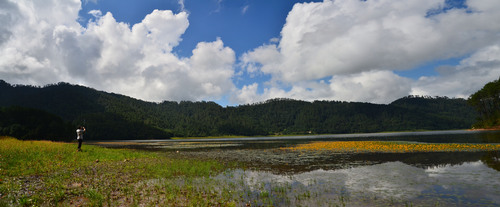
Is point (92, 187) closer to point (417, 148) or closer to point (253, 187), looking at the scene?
point (253, 187)

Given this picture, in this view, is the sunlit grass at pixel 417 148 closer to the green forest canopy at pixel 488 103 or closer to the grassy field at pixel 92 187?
the grassy field at pixel 92 187

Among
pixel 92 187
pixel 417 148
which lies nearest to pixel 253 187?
pixel 92 187

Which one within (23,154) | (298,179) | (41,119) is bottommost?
(298,179)

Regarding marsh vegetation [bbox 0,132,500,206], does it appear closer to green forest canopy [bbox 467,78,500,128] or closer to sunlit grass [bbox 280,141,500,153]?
sunlit grass [bbox 280,141,500,153]

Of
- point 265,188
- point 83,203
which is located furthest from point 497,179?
point 83,203

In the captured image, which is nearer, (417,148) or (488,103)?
(417,148)

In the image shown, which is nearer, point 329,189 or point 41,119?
point 329,189

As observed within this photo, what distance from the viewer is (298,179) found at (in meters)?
19.8

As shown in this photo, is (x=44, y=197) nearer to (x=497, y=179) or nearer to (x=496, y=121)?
(x=497, y=179)

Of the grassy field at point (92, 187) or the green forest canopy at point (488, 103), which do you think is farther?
the green forest canopy at point (488, 103)

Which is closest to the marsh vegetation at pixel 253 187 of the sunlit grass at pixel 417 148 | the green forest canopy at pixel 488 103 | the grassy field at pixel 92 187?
the grassy field at pixel 92 187

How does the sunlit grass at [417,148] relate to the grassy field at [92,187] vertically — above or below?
below

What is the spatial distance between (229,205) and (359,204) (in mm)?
6991

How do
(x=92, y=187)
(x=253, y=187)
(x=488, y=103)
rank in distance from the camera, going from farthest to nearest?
(x=488, y=103) → (x=253, y=187) → (x=92, y=187)
